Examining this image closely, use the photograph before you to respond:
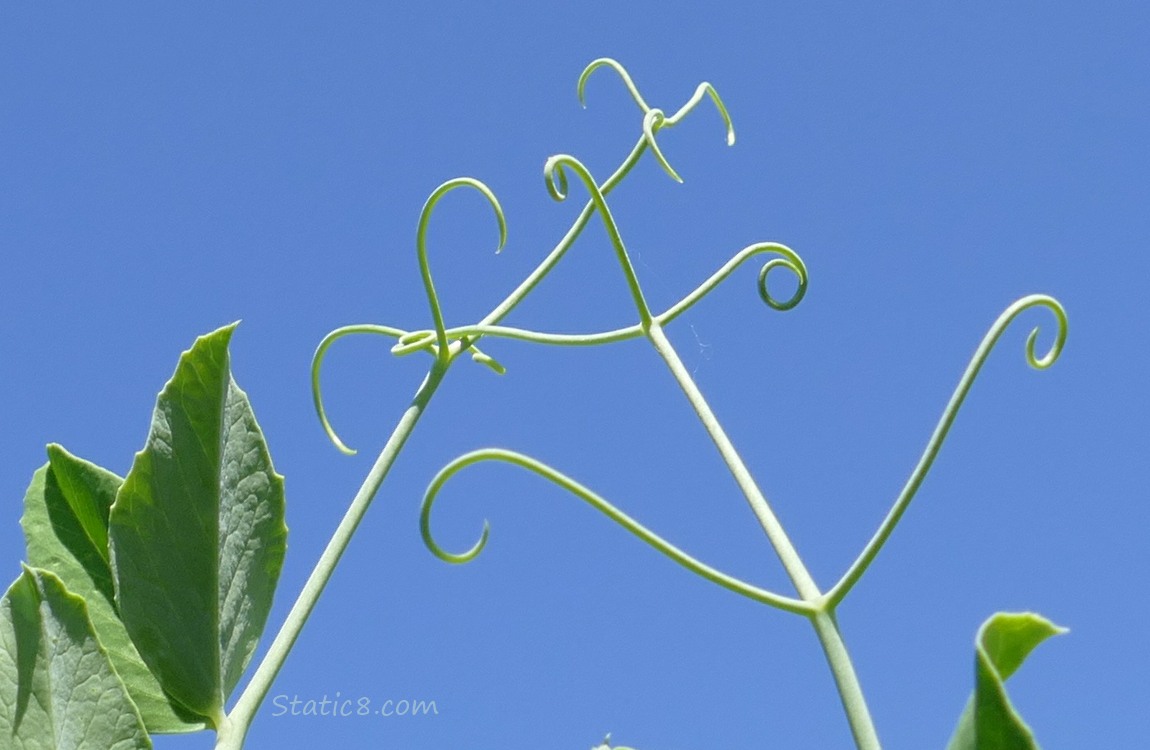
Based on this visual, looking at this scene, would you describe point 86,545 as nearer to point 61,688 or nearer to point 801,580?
point 61,688

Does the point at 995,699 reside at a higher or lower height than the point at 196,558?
lower

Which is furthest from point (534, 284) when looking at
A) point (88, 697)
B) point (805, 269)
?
point (88, 697)

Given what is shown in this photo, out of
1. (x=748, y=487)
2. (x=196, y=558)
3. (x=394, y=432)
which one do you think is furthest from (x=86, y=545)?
(x=748, y=487)

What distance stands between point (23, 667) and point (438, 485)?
0.23 meters

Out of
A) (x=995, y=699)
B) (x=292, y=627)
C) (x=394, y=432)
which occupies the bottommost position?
(x=995, y=699)

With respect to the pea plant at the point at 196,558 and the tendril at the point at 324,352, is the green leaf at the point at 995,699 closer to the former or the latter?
the pea plant at the point at 196,558

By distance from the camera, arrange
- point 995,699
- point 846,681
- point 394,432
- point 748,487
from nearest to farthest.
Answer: point 995,699 < point 846,681 < point 748,487 < point 394,432

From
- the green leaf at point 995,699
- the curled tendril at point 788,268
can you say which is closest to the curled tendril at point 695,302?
the curled tendril at point 788,268

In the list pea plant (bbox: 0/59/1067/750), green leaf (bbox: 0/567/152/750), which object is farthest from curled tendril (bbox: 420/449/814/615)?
green leaf (bbox: 0/567/152/750)

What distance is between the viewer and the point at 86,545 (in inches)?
28.6

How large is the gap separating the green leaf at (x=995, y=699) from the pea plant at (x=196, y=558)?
0.21 ft

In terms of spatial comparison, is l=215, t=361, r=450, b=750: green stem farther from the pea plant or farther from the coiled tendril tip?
the coiled tendril tip

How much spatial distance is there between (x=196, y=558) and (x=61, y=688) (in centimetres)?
11

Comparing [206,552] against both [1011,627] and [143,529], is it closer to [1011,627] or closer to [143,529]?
[143,529]
